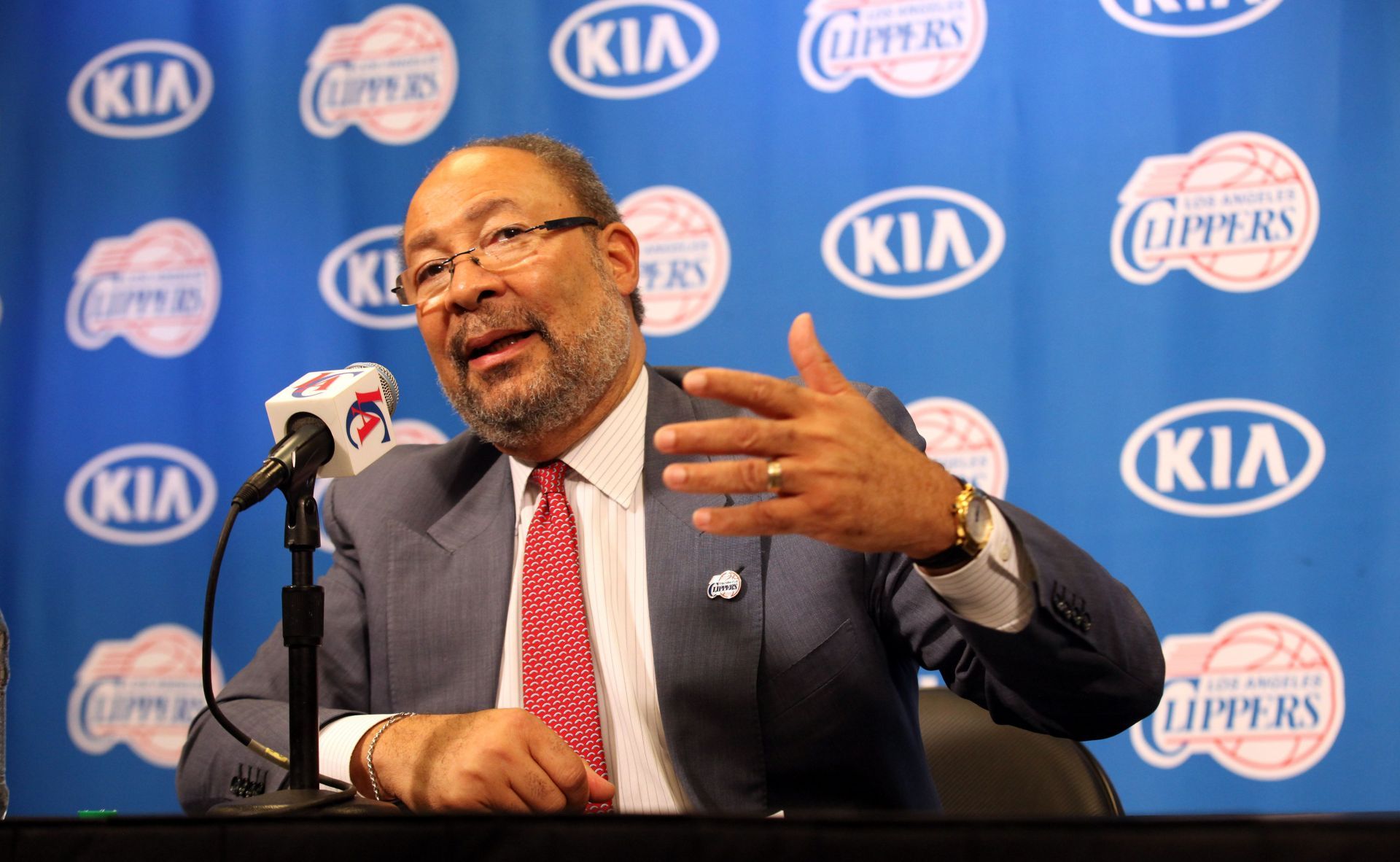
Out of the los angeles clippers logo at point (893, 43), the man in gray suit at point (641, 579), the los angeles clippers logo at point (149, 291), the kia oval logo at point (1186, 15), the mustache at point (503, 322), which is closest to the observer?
the man in gray suit at point (641, 579)

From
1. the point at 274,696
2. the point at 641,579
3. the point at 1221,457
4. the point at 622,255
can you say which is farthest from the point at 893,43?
the point at 274,696

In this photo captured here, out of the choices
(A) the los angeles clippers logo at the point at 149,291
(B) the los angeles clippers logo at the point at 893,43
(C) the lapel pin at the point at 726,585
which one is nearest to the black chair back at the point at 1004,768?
(C) the lapel pin at the point at 726,585

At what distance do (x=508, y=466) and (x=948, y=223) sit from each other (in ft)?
4.31

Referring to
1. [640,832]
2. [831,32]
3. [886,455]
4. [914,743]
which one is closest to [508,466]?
[914,743]

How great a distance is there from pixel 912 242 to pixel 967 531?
5.14 feet

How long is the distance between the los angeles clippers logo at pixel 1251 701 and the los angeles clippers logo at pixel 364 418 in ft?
6.14

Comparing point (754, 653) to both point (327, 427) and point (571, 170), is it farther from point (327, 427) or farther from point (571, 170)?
point (571, 170)

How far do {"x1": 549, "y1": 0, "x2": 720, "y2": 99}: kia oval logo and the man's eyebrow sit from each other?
107cm

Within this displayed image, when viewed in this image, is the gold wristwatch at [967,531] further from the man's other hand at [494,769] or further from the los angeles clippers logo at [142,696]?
the los angeles clippers logo at [142,696]

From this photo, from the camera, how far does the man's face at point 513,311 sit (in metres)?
1.74

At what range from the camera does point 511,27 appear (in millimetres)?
2820

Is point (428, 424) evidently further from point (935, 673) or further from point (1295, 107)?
point (1295, 107)

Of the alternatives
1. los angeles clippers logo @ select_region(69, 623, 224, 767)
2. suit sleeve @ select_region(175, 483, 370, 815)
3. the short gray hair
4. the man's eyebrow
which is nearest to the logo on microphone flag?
suit sleeve @ select_region(175, 483, 370, 815)

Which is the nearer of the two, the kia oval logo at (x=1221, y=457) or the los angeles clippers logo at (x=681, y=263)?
the kia oval logo at (x=1221, y=457)
